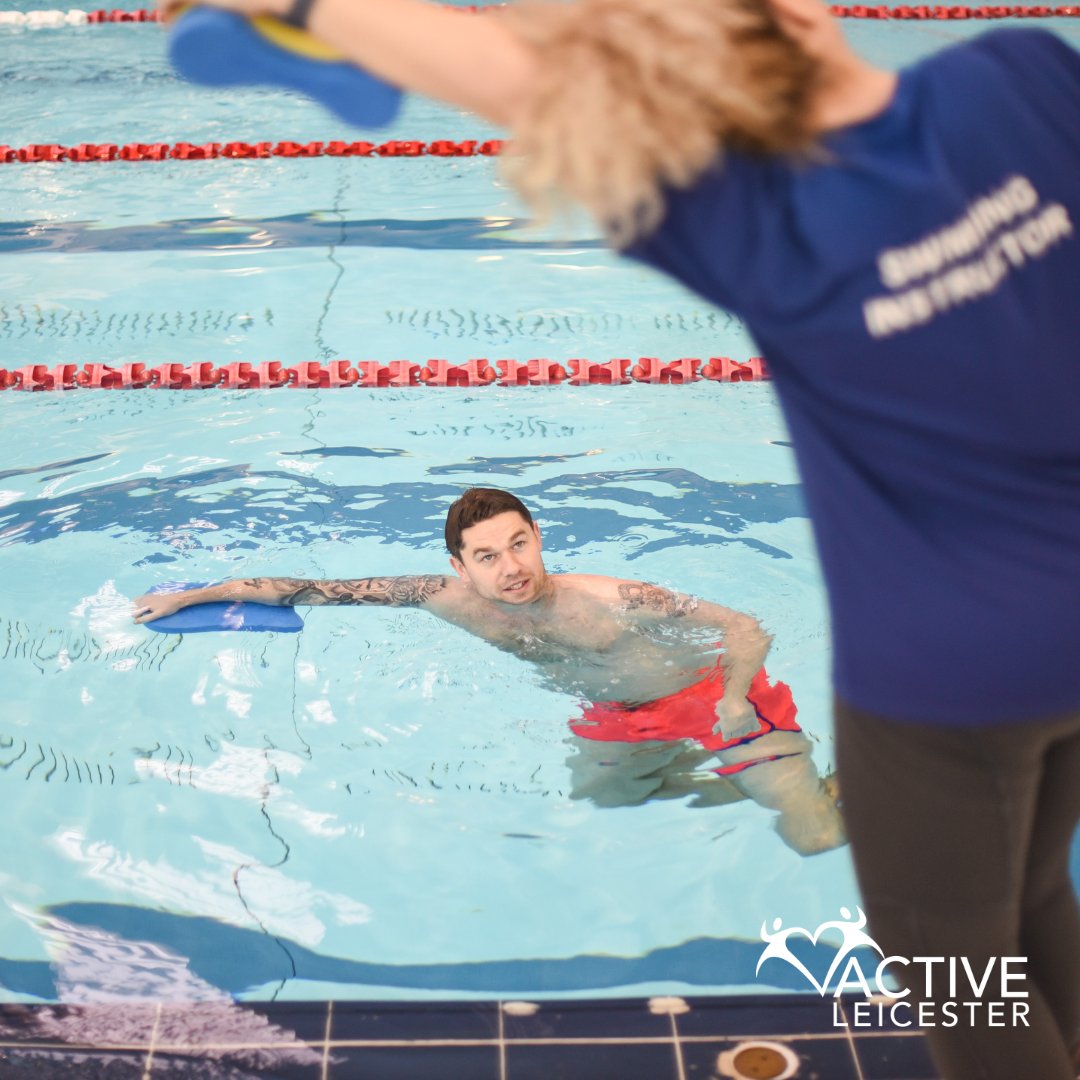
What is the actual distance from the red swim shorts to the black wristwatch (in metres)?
2.20

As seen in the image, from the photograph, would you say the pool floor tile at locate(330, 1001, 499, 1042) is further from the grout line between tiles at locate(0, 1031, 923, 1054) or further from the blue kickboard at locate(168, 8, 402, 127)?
the blue kickboard at locate(168, 8, 402, 127)

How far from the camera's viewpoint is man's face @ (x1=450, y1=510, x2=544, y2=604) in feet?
9.77

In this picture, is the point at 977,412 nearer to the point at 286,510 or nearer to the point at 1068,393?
the point at 1068,393

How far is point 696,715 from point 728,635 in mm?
232

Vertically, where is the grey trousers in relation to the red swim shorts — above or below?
above

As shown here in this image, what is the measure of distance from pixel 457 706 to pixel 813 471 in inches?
98.5

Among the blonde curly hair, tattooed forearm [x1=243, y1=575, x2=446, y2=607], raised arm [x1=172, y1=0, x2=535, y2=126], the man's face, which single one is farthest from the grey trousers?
tattooed forearm [x1=243, y1=575, x2=446, y2=607]

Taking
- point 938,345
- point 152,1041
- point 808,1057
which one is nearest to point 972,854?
point 938,345

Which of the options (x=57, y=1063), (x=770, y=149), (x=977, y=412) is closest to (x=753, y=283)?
(x=770, y=149)

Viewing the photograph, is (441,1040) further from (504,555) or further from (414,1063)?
(504,555)

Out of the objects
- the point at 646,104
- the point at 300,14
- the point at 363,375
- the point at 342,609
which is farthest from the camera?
the point at 363,375

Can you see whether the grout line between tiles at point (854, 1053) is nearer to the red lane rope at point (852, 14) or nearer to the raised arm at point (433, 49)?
the raised arm at point (433, 49)

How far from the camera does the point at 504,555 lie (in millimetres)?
2980

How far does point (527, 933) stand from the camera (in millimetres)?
2699
